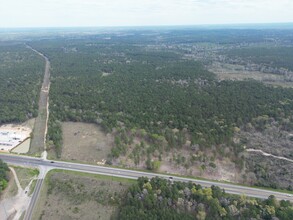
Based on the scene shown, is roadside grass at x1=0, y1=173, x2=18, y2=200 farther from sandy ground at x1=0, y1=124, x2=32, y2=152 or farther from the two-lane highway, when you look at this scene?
sandy ground at x1=0, y1=124, x2=32, y2=152

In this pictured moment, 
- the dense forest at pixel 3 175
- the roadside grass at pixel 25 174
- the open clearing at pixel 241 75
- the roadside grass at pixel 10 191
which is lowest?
the open clearing at pixel 241 75

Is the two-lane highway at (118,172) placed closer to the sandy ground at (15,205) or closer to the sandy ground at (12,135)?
the sandy ground at (12,135)

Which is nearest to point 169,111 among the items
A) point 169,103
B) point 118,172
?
point 169,103

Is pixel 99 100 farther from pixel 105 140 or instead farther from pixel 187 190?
pixel 187 190

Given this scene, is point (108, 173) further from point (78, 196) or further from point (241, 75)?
point (241, 75)

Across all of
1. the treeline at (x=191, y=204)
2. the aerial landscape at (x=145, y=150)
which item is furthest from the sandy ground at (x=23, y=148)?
the treeline at (x=191, y=204)

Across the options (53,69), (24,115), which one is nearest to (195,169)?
(24,115)
